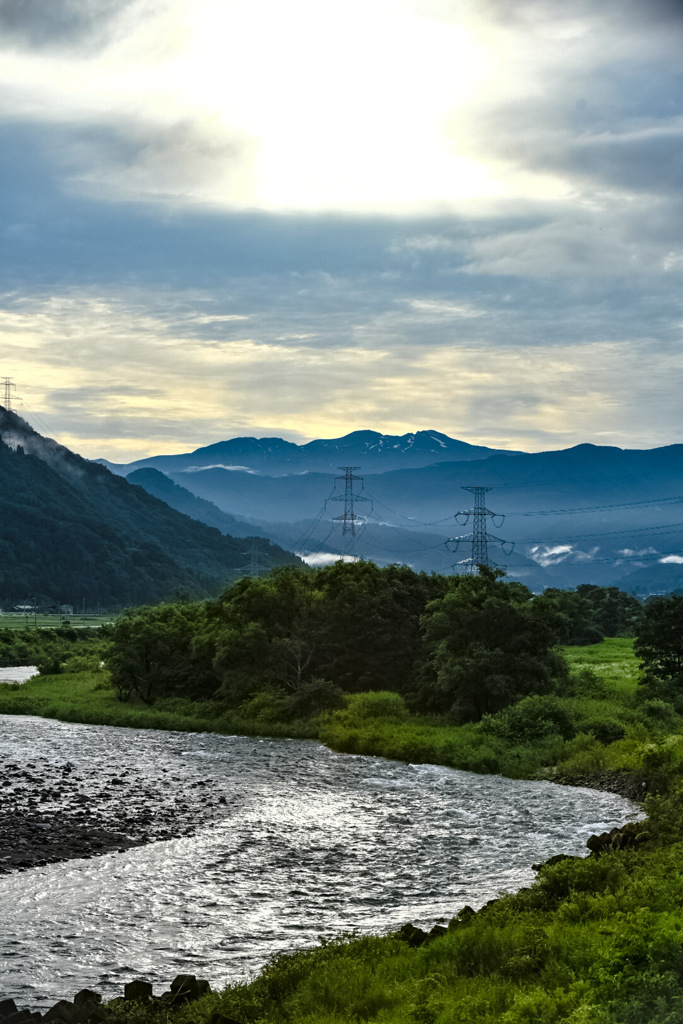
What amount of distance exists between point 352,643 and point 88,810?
37620mm

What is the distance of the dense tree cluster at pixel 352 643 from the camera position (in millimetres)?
71000

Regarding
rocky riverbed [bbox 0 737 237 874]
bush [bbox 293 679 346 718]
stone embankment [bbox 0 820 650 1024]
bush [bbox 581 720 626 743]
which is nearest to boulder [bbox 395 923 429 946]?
stone embankment [bbox 0 820 650 1024]

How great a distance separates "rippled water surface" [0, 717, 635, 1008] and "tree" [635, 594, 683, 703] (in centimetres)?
2574

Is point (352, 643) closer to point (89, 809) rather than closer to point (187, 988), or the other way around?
point (89, 809)

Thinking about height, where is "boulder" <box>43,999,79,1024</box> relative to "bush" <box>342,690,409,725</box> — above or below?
above

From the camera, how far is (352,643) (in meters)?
80.9

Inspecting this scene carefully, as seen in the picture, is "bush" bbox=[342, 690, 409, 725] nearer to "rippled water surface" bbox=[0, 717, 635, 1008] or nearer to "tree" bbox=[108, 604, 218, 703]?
"rippled water surface" bbox=[0, 717, 635, 1008]

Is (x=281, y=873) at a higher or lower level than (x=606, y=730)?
lower

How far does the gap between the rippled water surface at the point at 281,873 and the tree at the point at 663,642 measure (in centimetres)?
A: 2574

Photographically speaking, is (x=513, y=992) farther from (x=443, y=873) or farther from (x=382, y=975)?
(x=443, y=873)

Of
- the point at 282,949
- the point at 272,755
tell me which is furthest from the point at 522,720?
the point at 282,949

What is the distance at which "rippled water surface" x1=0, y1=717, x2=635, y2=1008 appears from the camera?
2706cm

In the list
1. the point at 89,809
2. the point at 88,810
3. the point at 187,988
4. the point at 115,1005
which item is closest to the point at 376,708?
the point at 89,809

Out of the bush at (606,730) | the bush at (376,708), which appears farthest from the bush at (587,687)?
the bush at (376,708)
